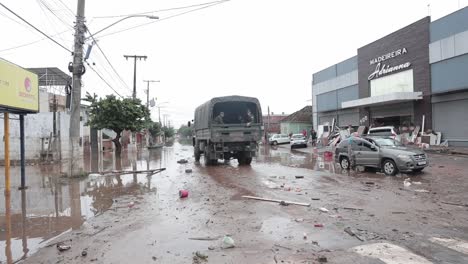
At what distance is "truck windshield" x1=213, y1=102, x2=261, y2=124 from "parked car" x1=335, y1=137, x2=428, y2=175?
5.14 metres

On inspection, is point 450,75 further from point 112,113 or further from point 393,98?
point 112,113

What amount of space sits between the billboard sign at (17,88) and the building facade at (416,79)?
89.2ft

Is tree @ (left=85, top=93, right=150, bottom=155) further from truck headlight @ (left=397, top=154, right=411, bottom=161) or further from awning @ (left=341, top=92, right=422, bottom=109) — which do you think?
truck headlight @ (left=397, top=154, right=411, bottom=161)

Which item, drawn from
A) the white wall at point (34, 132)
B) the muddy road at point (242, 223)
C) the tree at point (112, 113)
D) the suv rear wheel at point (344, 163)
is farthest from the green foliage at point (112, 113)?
the suv rear wheel at point (344, 163)

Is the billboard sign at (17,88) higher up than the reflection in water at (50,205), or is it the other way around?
the billboard sign at (17,88)

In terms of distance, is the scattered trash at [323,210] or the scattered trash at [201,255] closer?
the scattered trash at [201,255]

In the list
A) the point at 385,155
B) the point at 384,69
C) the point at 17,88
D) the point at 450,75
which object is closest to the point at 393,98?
the point at 450,75

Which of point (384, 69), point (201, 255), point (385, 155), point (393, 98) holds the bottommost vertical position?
point (201, 255)

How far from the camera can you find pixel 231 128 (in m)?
19.7

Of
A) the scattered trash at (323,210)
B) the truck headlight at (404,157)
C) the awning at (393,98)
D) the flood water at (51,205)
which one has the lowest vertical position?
the flood water at (51,205)

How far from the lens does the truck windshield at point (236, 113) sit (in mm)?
20750

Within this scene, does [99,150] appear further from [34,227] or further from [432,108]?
[34,227]

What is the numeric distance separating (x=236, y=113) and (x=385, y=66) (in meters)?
21.8

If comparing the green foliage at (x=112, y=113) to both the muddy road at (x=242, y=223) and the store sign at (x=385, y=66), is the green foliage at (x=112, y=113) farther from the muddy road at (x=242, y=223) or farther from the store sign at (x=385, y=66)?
the store sign at (x=385, y=66)
